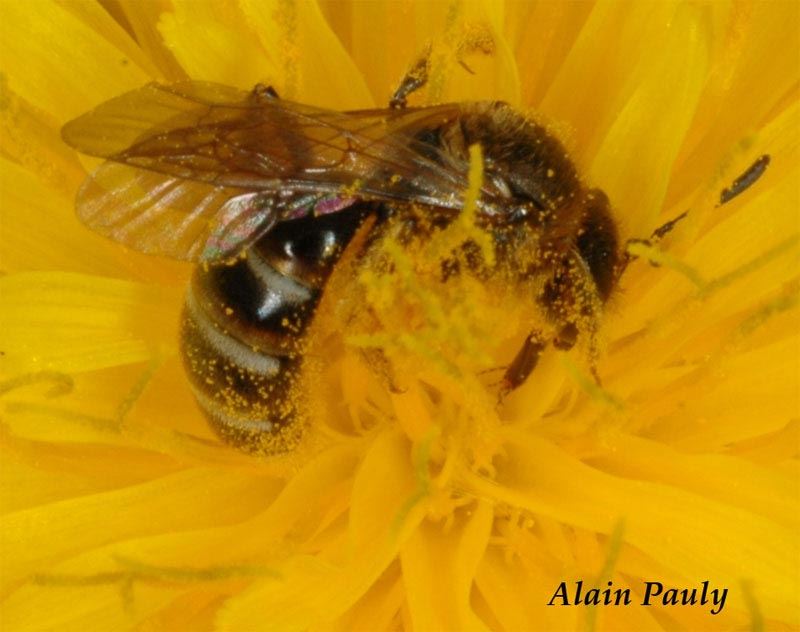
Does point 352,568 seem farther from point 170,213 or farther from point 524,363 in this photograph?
point 170,213

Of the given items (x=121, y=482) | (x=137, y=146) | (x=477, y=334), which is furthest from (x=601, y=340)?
(x=121, y=482)

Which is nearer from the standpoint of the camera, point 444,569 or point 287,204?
point 287,204

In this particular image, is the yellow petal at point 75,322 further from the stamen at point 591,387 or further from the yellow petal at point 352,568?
the stamen at point 591,387

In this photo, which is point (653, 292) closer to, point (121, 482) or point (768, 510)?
point (768, 510)

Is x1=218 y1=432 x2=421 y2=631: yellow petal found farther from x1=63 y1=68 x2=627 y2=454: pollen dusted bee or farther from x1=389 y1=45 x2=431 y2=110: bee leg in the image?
x1=389 y1=45 x2=431 y2=110: bee leg

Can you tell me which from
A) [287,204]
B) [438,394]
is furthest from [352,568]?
[287,204]

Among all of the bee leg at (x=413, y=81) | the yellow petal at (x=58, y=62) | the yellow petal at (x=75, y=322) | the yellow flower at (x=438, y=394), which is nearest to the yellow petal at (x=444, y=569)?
the yellow flower at (x=438, y=394)

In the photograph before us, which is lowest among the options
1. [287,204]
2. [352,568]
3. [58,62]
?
[352,568]

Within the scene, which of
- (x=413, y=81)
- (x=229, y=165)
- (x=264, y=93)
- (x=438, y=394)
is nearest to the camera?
(x=229, y=165)
